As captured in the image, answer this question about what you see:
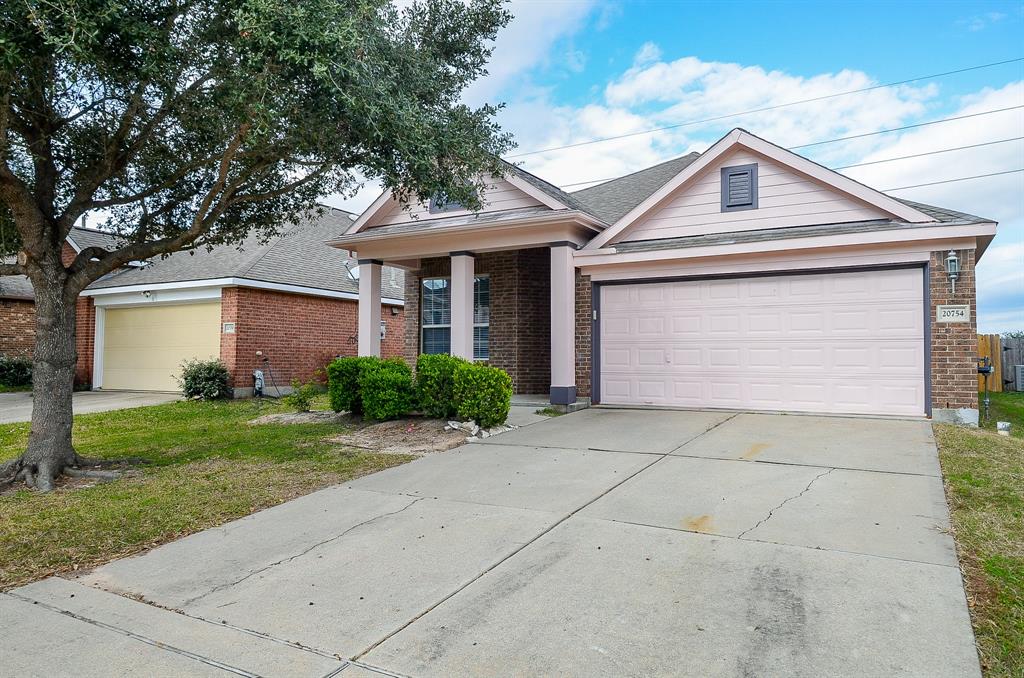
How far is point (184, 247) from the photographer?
7945 millimetres

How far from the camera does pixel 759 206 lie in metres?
11.0

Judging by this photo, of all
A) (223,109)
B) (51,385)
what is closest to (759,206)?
(223,109)

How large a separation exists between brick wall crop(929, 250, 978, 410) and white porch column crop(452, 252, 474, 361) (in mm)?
7611

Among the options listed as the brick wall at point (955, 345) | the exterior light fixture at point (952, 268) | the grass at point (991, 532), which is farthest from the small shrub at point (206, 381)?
the exterior light fixture at point (952, 268)

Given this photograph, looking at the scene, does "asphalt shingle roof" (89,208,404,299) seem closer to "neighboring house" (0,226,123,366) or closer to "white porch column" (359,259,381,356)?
"neighboring house" (0,226,123,366)

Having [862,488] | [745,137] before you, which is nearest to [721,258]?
[745,137]

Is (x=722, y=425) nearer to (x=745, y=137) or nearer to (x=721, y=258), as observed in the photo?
(x=721, y=258)

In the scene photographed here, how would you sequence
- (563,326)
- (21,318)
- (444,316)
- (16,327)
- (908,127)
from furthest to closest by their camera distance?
(908,127), (21,318), (16,327), (444,316), (563,326)

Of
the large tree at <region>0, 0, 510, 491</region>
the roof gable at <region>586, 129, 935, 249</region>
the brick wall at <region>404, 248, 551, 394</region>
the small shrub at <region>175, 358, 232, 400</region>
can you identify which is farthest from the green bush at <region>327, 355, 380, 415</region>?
the small shrub at <region>175, 358, 232, 400</region>

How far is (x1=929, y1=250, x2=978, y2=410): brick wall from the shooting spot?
9.08 metres

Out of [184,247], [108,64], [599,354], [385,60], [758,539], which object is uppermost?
[385,60]

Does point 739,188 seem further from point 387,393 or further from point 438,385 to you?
point 387,393

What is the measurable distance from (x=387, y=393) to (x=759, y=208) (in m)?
7.05

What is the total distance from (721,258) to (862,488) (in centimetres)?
573
